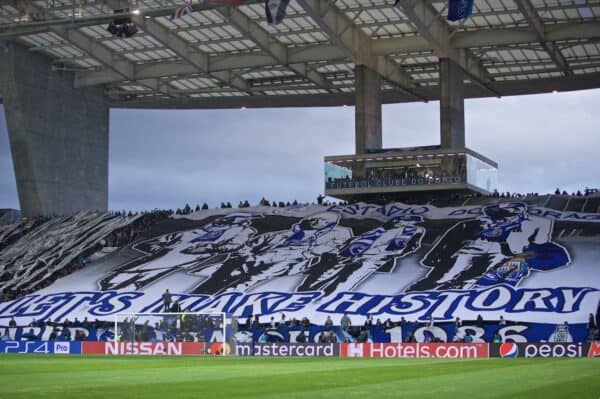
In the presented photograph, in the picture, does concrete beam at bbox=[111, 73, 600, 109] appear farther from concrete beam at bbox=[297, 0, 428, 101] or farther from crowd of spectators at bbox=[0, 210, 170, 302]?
crowd of spectators at bbox=[0, 210, 170, 302]

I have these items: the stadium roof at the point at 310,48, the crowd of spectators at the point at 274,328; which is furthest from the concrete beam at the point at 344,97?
the crowd of spectators at the point at 274,328

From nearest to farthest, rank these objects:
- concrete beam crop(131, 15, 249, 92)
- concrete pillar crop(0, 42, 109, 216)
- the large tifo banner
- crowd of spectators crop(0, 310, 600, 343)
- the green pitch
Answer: the green pitch, crowd of spectators crop(0, 310, 600, 343), the large tifo banner, concrete beam crop(131, 15, 249, 92), concrete pillar crop(0, 42, 109, 216)

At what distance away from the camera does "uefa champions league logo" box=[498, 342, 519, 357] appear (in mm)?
35812

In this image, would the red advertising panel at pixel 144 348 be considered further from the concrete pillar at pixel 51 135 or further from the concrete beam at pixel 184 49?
the concrete pillar at pixel 51 135

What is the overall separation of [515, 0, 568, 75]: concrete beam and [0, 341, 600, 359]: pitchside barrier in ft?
90.3

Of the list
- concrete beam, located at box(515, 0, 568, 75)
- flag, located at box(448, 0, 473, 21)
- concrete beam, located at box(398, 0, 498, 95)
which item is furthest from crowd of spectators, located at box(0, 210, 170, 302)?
flag, located at box(448, 0, 473, 21)

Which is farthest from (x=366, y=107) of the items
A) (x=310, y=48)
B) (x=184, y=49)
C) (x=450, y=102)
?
(x=184, y=49)

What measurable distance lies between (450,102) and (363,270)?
2037 cm

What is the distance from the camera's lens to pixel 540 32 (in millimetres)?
63375

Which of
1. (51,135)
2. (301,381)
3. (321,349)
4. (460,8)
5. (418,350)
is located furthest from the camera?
(51,135)

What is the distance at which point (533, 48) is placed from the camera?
68.6m

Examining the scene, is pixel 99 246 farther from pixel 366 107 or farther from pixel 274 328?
pixel 274 328

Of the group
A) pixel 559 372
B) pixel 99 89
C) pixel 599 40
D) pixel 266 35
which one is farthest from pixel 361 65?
pixel 559 372

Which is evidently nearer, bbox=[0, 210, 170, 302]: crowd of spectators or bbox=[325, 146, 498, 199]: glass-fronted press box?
bbox=[0, 210, 170, 302]: crowd of spectators
